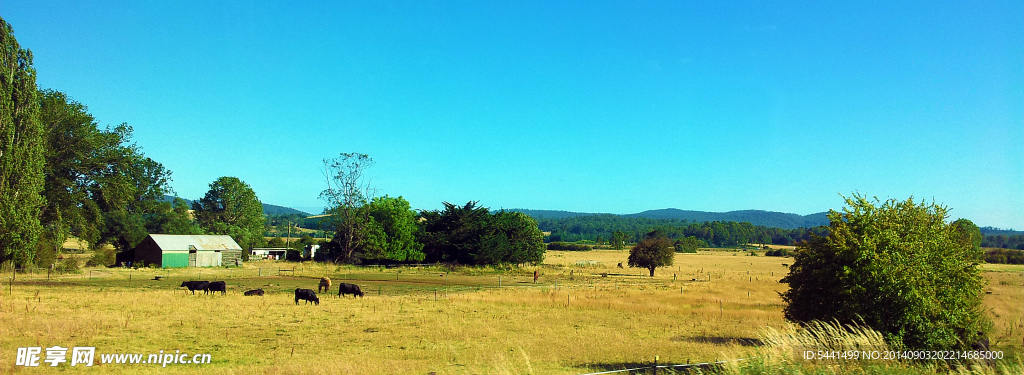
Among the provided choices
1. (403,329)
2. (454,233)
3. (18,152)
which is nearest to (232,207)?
(454,233)

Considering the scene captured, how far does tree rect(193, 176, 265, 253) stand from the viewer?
357 feet

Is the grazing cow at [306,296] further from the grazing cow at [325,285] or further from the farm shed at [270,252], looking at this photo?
the farm shed at [270,252]

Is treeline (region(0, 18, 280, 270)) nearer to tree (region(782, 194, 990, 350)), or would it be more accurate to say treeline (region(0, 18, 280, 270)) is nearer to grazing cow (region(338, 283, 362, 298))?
grazing cow (region(338, 283, 362, 298))

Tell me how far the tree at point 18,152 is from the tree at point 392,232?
146ft

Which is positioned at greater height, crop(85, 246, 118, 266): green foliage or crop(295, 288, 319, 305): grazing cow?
crop(85, 246, 118, 266): green foliage

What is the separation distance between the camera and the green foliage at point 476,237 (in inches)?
3177

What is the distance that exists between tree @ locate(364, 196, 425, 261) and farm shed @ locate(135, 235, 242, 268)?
58.0 feet

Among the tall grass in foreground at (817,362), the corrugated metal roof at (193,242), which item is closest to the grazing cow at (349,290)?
the tall grass in foreground at (817,362)

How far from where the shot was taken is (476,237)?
82.2 meters

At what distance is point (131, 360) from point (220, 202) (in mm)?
104550

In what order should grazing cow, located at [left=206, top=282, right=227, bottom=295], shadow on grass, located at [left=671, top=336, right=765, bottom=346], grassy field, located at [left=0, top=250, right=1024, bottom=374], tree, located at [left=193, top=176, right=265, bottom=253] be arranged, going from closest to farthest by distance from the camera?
grassy field, located at [left=0, top=250, right=1024, bottom=374] < shadow on grass, located at [left=671, top=336, right=765, bottom=346] < grazing cow, located at [left=206, top=282, right=227, bottom=295] < tree, located at [left=193, top=176, right=265, bottom=253]

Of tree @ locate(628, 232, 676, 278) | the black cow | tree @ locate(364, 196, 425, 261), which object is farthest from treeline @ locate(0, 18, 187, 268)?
tree @ locate(628, 232, 676, 278)

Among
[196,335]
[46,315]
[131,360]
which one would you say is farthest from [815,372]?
[46,315]

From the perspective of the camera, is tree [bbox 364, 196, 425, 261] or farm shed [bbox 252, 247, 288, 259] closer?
tree [bbox 364, 196, 425, 261]
